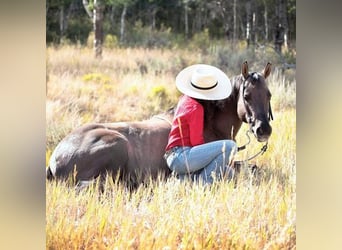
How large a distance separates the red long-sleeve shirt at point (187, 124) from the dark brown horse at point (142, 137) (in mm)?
39

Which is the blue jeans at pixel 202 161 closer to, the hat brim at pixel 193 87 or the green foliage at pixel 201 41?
the hat brim at pixel 193 87

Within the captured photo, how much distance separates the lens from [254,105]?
11.6 ft

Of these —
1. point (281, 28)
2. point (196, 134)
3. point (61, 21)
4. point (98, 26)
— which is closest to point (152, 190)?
point (196, 134)

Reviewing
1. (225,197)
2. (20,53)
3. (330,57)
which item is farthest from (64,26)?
(330,57)

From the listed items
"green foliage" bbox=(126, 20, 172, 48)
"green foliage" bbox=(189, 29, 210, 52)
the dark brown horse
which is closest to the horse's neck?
the dark brown horse

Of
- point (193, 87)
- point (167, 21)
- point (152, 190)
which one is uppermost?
point (167, 21)

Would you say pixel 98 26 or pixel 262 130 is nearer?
pixel 98 26

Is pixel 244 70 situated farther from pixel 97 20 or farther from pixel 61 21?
pixel 61 21

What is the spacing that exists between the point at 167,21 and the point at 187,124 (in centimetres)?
64

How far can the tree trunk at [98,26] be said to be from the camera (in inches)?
134

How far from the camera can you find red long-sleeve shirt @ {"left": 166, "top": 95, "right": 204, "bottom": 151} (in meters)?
3.46

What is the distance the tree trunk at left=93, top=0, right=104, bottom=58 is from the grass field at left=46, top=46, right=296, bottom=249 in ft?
0.14

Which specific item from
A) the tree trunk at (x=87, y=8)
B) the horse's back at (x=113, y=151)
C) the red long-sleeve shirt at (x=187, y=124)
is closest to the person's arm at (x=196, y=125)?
the red long-sleeve shirt at (x=187, y=124)

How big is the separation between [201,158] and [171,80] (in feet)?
1.66
